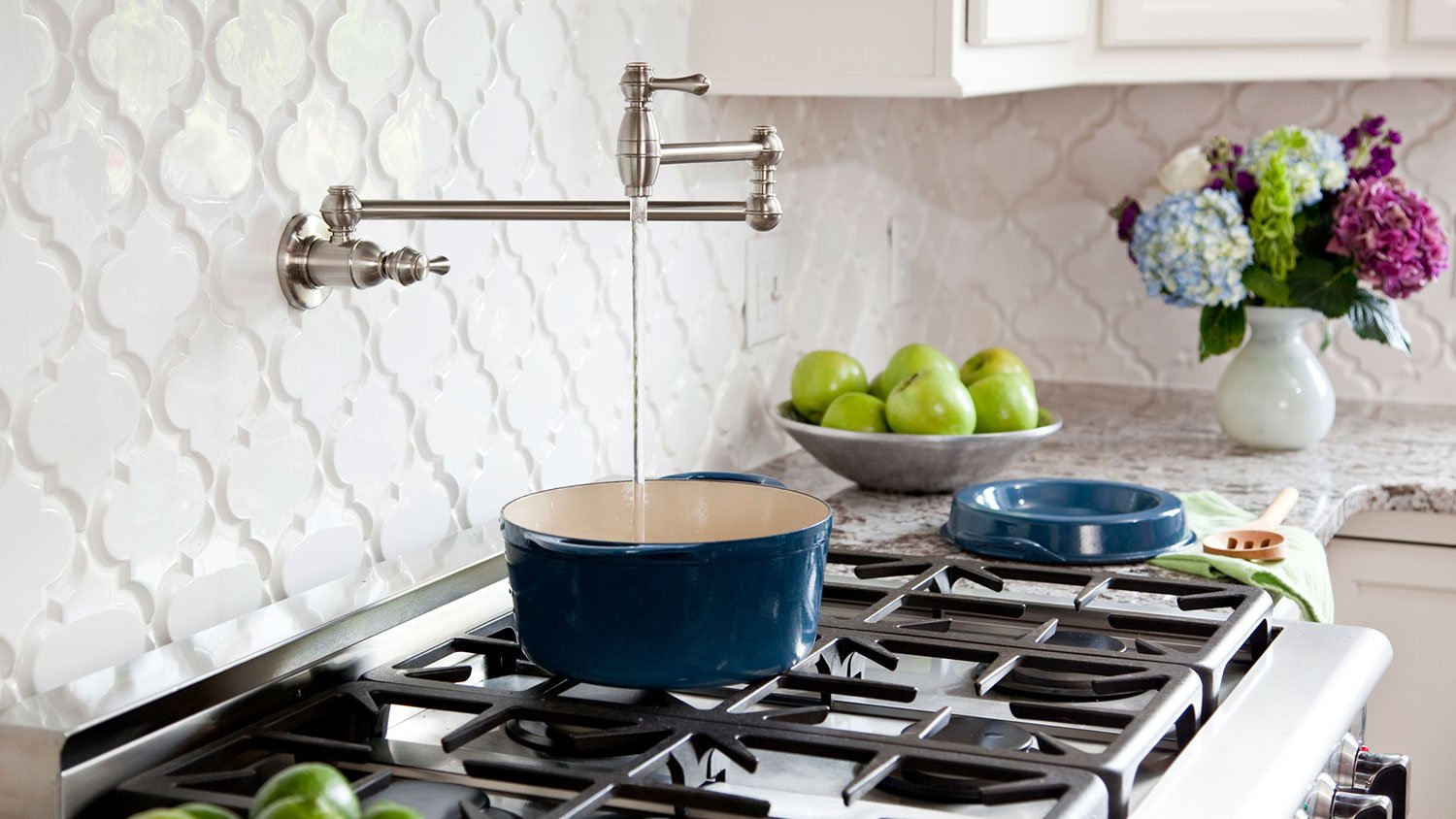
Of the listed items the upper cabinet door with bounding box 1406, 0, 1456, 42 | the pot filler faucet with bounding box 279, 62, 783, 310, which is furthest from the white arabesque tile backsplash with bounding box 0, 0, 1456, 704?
the upper cabinet door with bounding box 1406, 0, 1456, 42

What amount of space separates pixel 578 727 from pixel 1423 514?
119 cm

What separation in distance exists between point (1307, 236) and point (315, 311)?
Result: 1309 mm

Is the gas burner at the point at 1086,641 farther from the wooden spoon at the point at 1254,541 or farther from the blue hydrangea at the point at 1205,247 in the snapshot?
the blue hydrangea at the point at 1205,247

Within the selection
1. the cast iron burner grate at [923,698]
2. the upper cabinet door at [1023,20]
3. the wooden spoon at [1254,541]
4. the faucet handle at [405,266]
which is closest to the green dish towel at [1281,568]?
the wooden spoon at [1254,541]

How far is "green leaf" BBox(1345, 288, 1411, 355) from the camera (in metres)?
1.95

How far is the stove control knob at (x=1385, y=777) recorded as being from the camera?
1.21 metres

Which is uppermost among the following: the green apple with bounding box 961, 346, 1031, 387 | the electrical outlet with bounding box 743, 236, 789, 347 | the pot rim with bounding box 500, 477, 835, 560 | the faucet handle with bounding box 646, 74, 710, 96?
the faucet handle with bounding box 646, 74, 710, 96

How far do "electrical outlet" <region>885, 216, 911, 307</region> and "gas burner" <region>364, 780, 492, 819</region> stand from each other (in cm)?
150

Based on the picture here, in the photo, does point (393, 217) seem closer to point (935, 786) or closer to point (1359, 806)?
point (935, 786)

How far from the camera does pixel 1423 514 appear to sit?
1.80m

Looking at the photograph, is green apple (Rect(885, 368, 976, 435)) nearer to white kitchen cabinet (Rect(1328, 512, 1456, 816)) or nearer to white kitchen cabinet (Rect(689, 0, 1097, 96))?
white kitchen cabinet (Rect(689, 0, 1097, 96))

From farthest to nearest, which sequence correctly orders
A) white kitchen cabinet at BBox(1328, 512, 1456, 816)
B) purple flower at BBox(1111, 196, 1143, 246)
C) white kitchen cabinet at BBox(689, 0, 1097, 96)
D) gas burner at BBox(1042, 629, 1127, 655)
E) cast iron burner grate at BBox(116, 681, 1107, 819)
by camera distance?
purple flower at BBox(1111, 196, 1143, 246), white kitchen cabinet at BBox(1328, 512, 1456, 816), white kitchen cabinet at BBox(689, 0, 1097, 96), gas burner at BBox(1042, 629, 1127, 655), cast iron burner grate at BBox(116, 681, 1107, 819)

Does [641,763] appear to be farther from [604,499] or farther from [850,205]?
[850,205]

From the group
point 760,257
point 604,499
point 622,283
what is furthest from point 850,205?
point 604,499
